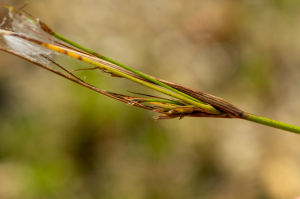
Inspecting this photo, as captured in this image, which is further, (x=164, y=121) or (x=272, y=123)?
(x=164, y=121)

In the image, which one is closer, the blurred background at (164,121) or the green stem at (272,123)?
the green stem at (272,123)

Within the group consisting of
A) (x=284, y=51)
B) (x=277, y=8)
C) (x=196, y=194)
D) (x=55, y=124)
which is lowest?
(x=196, y=194)

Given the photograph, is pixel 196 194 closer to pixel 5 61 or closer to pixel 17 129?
pixel 17 129

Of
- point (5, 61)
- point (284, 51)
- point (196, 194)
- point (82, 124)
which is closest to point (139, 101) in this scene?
point (82, 124)

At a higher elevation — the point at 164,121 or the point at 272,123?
the point at 164,121

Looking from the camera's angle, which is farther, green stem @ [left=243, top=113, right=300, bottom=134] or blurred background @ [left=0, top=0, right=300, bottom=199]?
blurred background @ [left=0, top=0, right=300, bottom=199]

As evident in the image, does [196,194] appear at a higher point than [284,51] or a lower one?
lower

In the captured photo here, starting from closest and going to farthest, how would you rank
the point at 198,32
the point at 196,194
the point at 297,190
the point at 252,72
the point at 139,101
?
the point at 139,101 → the point at 297,190 → the point at 196,194 → the point at 252,72 → the point at 198,32

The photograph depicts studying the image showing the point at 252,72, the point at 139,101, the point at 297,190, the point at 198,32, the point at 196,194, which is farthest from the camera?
the point at 198,32
